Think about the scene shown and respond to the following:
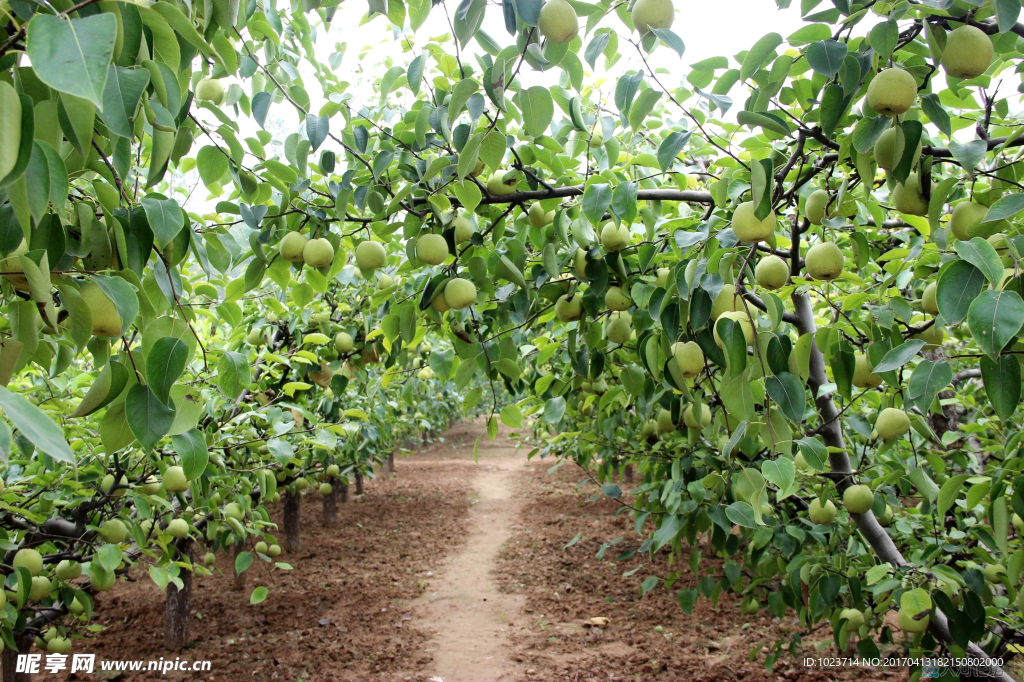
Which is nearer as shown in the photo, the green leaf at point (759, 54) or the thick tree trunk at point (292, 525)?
the green leaf at point (759, 54)

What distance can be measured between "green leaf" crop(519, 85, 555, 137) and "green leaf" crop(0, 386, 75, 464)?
1.25 m

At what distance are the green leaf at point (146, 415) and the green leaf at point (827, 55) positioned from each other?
1.34 meters

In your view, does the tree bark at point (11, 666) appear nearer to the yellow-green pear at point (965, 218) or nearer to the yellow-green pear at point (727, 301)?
the yellow-green pear at point (727, 301)

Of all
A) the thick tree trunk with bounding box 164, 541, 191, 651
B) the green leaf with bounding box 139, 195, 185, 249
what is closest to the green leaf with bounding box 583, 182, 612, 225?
the green leaf with bounding box 139, 195, 185, 249

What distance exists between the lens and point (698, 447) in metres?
3.65

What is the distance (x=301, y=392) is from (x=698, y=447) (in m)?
2.97

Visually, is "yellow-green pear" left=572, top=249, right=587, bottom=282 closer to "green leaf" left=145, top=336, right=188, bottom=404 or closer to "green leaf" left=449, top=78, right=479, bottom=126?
"green leaf" left=449, top=78, right=479, bottom=126

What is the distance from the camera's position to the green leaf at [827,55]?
1.17 m

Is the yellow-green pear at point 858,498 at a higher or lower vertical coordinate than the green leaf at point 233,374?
lower

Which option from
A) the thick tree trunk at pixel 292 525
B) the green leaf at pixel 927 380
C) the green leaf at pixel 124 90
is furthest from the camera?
the thick tree trunk at pixel 292 525

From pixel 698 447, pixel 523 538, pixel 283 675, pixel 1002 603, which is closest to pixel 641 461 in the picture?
pixel 698 447

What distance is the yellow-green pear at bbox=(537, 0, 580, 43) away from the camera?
1219 mm

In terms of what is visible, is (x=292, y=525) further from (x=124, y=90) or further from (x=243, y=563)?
(x=124, y=90)

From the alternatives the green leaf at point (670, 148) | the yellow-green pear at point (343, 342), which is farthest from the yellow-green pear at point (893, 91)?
the yellow-green pear at point (343, 342)
